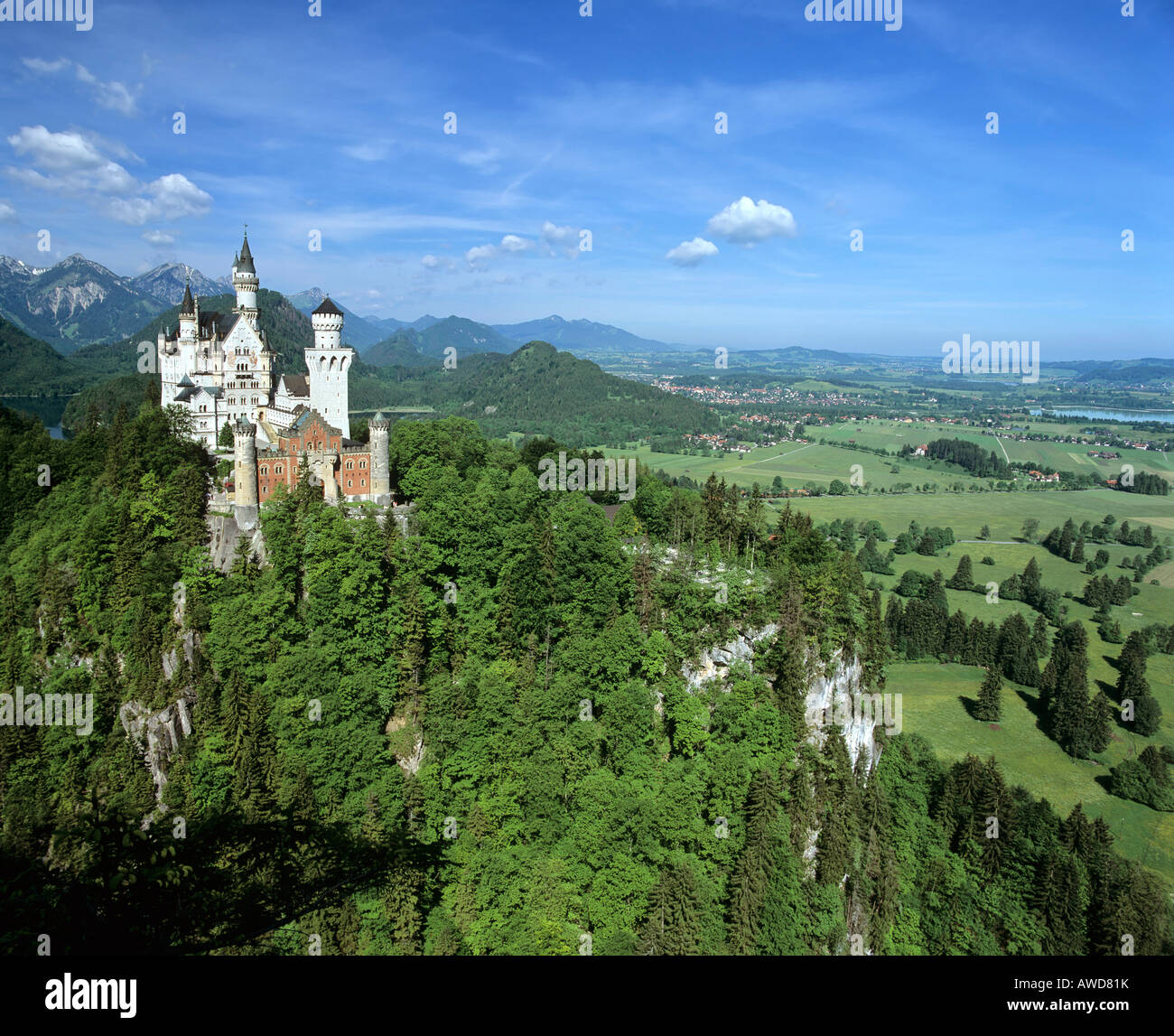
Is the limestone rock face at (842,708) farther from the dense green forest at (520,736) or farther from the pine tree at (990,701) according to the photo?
the pine tree at (990,701)

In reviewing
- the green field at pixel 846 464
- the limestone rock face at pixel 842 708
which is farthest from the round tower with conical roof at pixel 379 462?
the green field at pixel 846 464

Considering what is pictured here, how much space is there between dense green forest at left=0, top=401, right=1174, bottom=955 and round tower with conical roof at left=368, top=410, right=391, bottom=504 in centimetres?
141

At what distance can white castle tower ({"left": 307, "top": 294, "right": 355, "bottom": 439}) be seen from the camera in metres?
48.4

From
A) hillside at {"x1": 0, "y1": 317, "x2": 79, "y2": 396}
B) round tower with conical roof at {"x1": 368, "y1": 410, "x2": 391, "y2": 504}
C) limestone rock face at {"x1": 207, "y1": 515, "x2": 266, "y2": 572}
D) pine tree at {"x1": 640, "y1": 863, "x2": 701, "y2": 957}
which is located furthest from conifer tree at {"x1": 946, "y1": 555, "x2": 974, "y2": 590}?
hillside at {"x1": 0, "y1": 317, "x2": 79, "y2": 396}

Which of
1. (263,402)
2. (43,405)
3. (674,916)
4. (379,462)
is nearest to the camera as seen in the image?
(674,916)

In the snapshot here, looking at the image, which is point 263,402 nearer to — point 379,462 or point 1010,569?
point 379,462

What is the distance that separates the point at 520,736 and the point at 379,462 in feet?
65.3

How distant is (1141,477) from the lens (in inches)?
6339

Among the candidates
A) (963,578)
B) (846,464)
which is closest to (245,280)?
(963,578)

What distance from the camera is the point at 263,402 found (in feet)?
176

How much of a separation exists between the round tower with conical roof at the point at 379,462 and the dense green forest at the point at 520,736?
1414mm

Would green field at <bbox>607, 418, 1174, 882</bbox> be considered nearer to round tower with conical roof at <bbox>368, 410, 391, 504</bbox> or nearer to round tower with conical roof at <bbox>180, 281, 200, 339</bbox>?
round tower with conical roof at <bbox>368, 410, 391, 504</bbox>

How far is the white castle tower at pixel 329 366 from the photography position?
159 ft

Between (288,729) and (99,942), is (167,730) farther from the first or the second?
(99,942)
